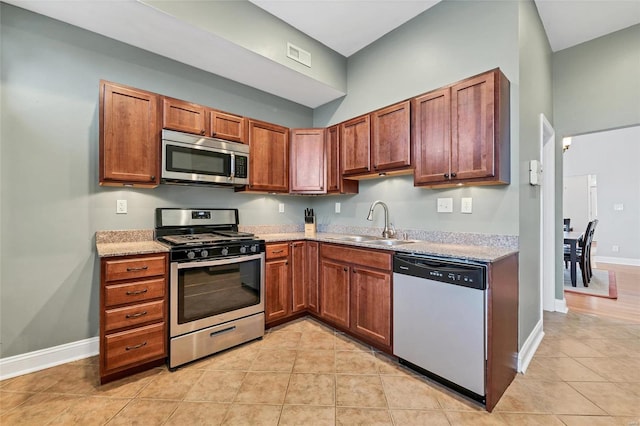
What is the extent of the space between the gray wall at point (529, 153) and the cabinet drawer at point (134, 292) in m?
2.80

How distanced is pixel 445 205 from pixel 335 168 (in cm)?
129

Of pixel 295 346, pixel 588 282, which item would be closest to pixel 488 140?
pixel 295 346

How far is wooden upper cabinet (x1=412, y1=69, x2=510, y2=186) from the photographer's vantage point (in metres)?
1.91

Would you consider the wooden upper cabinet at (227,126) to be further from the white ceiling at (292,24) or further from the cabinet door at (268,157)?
the white ceiling at (292,24)

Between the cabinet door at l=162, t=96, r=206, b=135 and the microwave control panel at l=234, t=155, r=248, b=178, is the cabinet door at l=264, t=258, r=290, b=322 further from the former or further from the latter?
the cabinet door at l=162, t=96, r=206, b=135

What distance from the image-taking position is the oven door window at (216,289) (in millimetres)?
2102

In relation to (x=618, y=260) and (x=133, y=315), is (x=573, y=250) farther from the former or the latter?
(x=133, y=315)

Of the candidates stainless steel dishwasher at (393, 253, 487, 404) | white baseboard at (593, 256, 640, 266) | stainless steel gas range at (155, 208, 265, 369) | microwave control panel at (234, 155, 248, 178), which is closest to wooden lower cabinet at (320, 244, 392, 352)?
stainless steel dishwasher at (393, 253, 487, 404)

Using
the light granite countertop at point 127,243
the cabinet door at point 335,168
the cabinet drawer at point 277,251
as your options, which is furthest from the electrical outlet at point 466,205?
the light granite countertop at point 127,243

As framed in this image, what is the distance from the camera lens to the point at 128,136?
2.18 metres

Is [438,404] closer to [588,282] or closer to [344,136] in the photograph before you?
[344,136]

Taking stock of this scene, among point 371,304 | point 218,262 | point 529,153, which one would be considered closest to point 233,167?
point 218,262

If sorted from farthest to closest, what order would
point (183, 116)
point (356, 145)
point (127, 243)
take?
point (356, 145), point (183, 116), point (127, 243)

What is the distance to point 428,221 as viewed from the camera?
2.59 m
